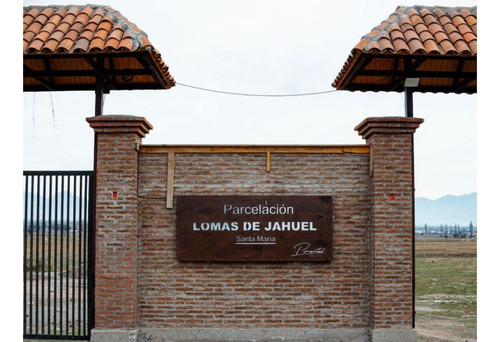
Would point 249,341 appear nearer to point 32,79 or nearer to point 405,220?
point 405,220

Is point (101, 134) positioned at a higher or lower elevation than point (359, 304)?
higher

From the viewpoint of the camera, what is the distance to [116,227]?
8031 mm

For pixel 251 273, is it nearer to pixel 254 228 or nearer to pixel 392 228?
pixel 254 228

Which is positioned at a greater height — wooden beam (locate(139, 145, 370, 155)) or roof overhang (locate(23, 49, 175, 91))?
roof overhang (locate(23, 49, 175, 91))

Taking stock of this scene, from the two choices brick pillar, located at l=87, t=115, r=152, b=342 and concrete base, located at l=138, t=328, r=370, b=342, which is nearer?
brick pillar, located at l=87, t=115, r=152, b=342

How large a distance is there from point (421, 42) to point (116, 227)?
5.50 metres

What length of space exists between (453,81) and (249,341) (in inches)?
242

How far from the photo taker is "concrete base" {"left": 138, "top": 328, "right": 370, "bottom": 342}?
805 cm

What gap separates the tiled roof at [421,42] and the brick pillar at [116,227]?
3693mm

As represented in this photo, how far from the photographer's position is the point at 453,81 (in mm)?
10055

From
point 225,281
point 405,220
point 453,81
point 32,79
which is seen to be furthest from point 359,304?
point 32,79

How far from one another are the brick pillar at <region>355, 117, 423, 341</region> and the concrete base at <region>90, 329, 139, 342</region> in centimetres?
363
